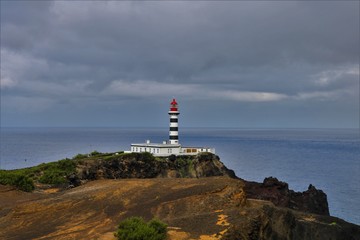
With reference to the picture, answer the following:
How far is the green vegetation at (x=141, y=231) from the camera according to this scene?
835 inches

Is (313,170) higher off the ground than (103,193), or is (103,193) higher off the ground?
(103,193)

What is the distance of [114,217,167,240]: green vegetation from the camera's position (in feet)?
69.6

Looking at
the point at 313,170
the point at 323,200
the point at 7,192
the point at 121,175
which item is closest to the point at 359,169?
the point at 313,170

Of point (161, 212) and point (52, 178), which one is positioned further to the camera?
point (52, 178)

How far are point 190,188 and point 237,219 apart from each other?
267 inches

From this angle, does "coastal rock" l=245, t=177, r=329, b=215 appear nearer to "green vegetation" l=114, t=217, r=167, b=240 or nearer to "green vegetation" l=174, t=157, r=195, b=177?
"green vegetation" l=174, t=157, r=195, b=177

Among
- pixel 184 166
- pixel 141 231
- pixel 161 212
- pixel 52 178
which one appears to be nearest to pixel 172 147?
pixel 184 166

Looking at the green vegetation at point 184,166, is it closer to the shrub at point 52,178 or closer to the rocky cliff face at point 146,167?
the rocky cliff face at point 146,167

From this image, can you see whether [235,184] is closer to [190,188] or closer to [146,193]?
[190,188]

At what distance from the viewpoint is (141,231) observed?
2139 centimetres

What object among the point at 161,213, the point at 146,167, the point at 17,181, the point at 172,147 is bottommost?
the point at 146,167

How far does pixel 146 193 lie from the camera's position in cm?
3070

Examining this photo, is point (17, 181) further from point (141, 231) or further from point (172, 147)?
point (172, 147)

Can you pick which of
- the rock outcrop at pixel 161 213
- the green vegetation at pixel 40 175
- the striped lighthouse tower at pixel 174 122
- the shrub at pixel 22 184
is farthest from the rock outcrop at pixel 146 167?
the rock outcrop at pixel 161 213
